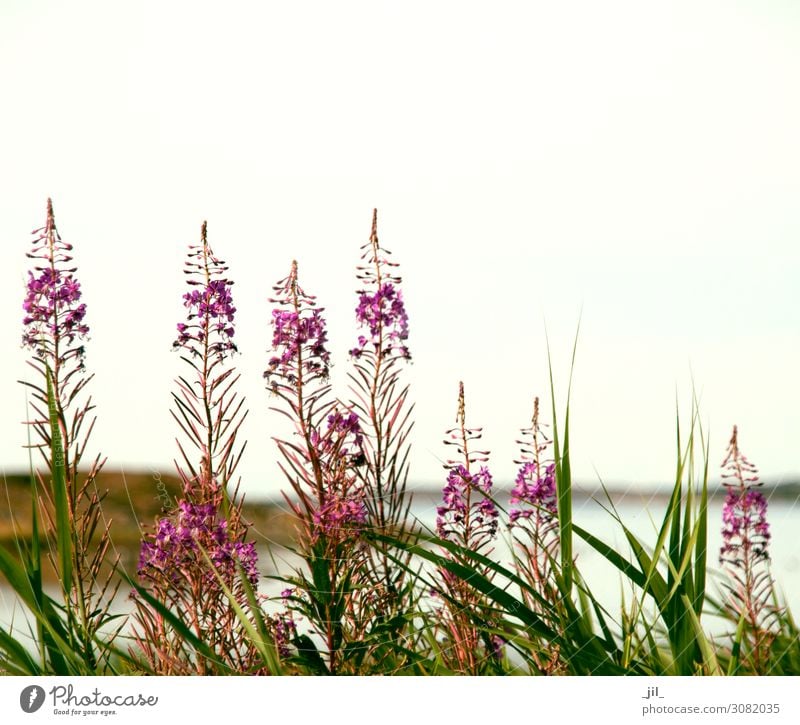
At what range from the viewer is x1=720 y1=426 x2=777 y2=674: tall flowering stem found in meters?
2.54

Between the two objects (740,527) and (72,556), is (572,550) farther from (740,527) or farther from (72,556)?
(72,556)

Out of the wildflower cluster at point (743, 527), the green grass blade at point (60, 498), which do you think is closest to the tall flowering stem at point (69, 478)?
the green grass blade at point (60, 498)

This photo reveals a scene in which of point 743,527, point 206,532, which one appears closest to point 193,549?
point 206,532

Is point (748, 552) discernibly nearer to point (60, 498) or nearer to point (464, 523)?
point (464, 523)

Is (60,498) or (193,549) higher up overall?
(60,498)

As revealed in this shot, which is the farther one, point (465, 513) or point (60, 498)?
point (465, 513)

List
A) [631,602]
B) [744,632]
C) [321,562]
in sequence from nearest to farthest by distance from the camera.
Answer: [321,562] → [631,602] → [744,632]

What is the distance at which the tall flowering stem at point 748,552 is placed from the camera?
2.54 m

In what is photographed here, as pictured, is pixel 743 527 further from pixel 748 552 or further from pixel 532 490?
pixel 532 490

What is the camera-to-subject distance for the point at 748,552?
2.59 metres

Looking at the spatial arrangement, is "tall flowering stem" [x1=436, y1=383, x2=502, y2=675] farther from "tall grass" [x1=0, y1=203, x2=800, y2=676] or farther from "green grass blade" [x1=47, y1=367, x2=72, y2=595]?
"green grass blade" [x1=47, y1=367, x2=72, y2=595]
